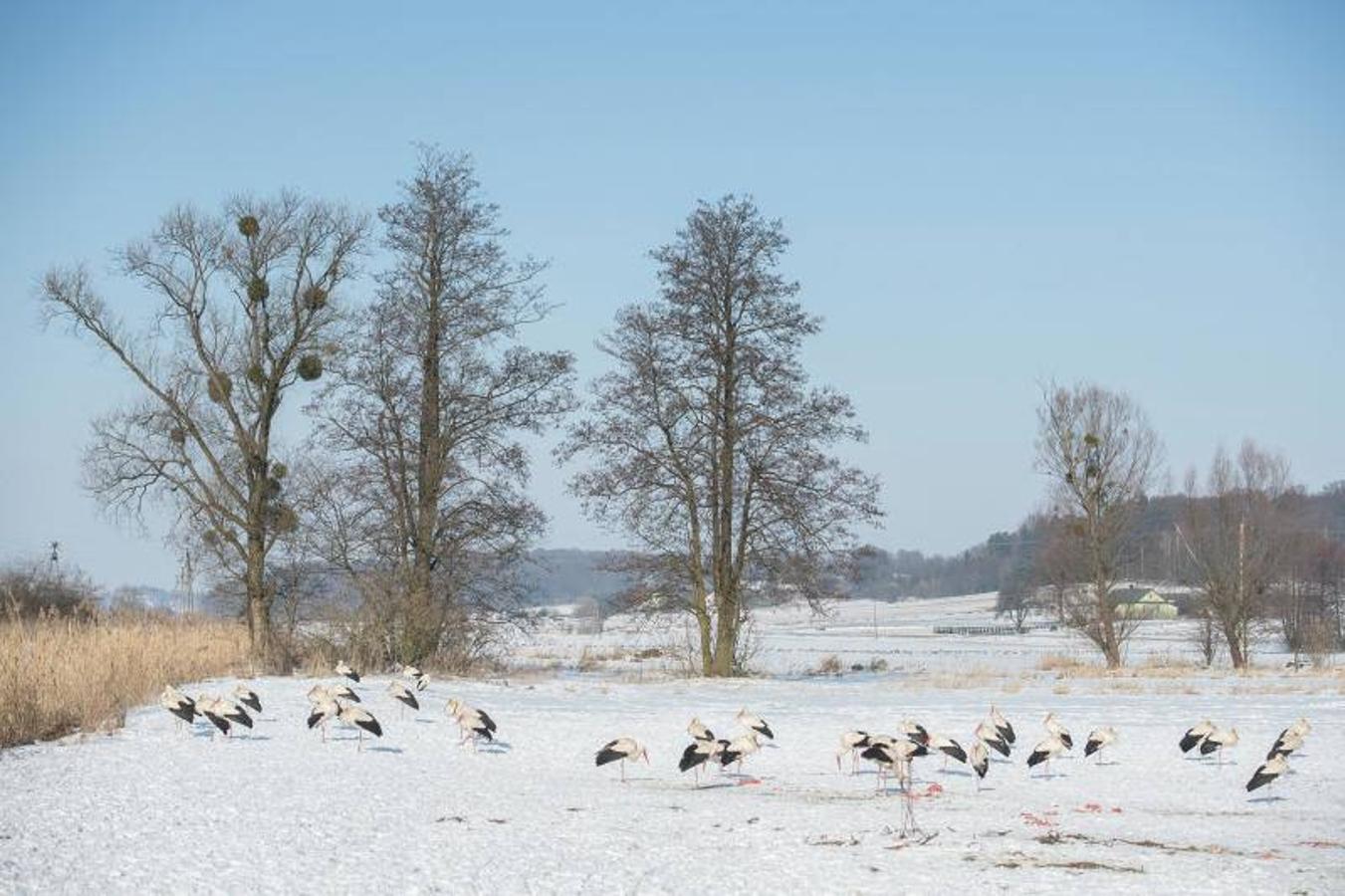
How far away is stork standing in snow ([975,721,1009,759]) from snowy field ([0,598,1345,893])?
0.39 meters

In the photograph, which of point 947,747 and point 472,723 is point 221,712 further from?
point 947,747

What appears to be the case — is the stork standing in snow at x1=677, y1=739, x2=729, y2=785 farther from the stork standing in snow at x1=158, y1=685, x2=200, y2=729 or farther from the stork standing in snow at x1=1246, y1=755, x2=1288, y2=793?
the stork standing in snow at x1=158, y1=685, x2=200, y2=729

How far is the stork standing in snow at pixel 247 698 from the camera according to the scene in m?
15.4

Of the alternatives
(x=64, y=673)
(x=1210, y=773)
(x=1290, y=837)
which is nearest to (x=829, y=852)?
(x=1290, y=837)

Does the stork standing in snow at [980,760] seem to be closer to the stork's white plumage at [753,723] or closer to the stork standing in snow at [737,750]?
the stork standing in snow at [737,750]

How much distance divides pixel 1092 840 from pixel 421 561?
21.0m

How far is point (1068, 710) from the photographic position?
2012 centimetres

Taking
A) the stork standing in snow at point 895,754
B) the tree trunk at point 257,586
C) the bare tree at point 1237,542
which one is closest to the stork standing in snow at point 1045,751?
the stork standing in snow at point 895,754

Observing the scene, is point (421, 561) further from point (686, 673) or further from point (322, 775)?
point (322, 775)

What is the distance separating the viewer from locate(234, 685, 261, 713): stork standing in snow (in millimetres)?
15422

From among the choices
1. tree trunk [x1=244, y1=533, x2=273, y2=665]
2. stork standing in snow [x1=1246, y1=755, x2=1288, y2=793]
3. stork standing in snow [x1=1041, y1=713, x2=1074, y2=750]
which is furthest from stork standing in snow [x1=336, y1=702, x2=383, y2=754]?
tree trunk [x1=244, y1=533, x2=273, y2=665]

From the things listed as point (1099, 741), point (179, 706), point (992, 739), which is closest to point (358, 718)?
point (179, 706)

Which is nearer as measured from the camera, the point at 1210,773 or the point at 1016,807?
the point at 1016,807

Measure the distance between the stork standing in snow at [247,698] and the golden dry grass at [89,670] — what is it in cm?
135
